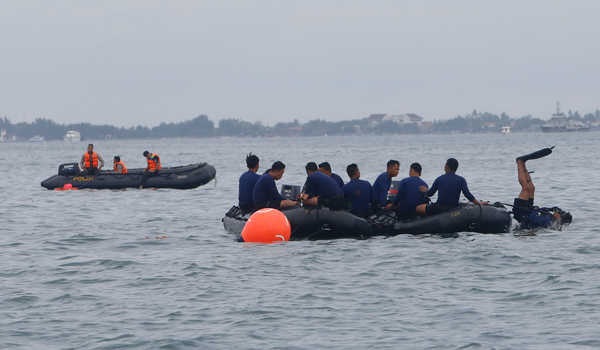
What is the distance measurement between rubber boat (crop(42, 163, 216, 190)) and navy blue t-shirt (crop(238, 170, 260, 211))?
18891 mm

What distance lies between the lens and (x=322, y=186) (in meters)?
20.1

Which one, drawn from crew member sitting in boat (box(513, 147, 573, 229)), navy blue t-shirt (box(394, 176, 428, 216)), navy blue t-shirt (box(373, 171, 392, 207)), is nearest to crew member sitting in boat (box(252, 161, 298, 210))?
navy blue t-shirt (box(373, 171, 392, 207))

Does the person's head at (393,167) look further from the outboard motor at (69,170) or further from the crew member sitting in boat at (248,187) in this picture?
the outboard motor at (69,170)

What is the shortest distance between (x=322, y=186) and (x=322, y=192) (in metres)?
0.14

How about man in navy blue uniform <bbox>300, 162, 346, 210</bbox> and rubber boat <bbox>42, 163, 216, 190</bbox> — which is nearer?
man in navy blue uniform <bbox>300, 162, 346, 210</bbox>

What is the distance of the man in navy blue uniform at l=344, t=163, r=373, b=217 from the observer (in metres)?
20.9

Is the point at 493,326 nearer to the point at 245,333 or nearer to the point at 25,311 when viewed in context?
the point at 245,333

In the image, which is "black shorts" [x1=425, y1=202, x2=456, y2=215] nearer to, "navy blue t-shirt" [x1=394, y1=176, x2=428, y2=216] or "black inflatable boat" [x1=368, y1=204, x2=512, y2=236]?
"black inflatable boat" [x1=368, y1=204, x2=512, y2=236]

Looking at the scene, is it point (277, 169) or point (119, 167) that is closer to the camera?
point (277, 169)

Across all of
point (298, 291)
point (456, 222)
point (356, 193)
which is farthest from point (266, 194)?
point (298, 291)

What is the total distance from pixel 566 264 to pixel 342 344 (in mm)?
6743

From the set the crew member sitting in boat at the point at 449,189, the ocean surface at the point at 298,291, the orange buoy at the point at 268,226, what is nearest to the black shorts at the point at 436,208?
the crew member sitting in boat at the point at 449,189

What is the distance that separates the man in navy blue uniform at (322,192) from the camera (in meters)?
20.0

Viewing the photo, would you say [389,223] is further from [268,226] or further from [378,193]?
[268,226]
